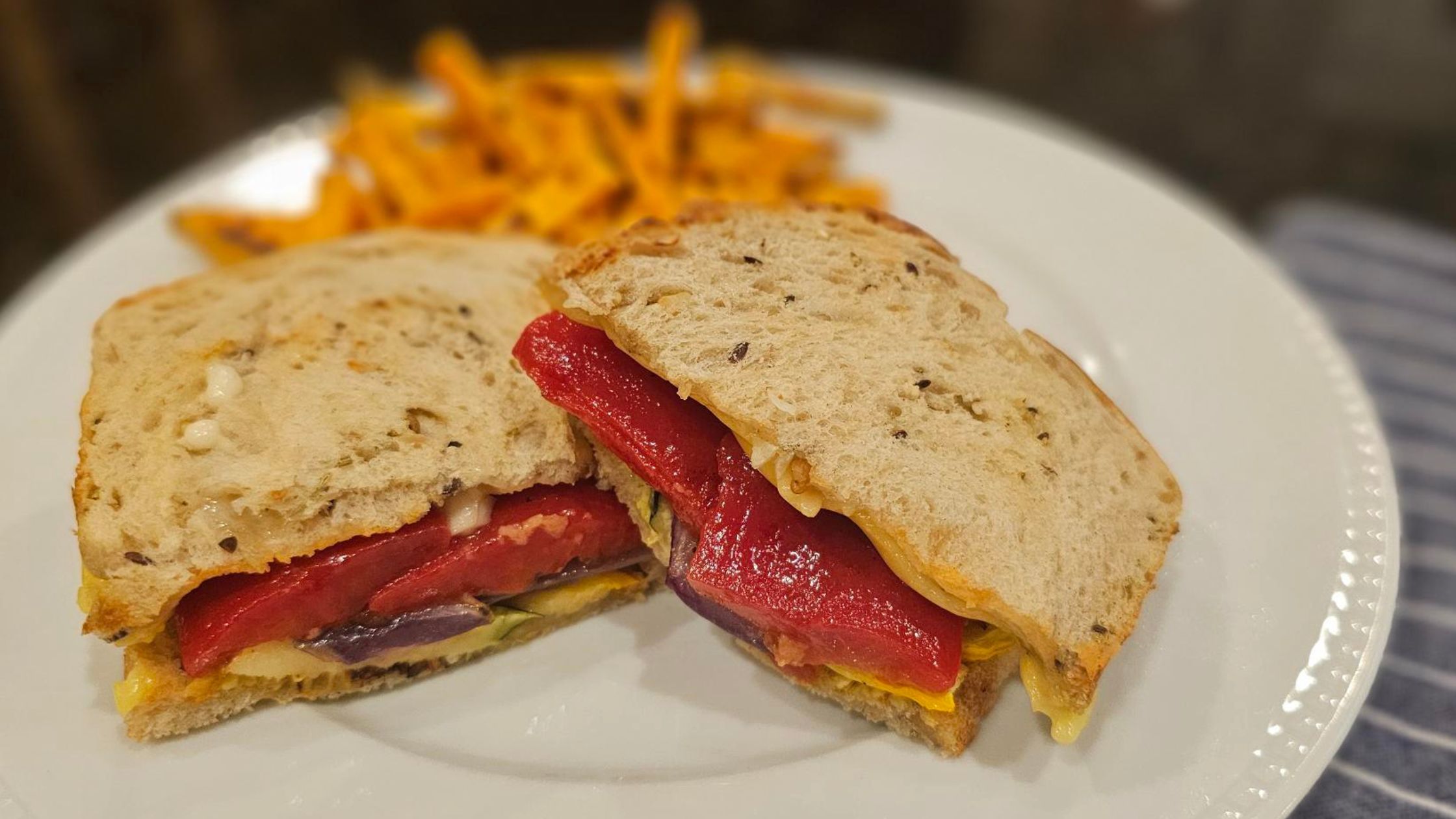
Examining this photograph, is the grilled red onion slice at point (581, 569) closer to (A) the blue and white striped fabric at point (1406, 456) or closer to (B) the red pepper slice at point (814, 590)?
(B) the red pepper slice at point (814, 590)

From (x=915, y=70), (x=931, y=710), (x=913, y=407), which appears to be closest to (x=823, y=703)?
(x=931, y=710)

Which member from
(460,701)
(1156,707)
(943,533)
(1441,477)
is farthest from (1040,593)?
(1441,477)

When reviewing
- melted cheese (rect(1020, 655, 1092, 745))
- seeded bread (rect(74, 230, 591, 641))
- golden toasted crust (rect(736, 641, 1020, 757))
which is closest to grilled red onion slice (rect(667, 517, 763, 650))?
golden toasted crust (rect(736, 641, 1020, 757))

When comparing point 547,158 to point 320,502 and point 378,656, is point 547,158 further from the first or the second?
point 378,656

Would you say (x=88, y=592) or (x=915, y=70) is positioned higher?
(x=915, y=70)

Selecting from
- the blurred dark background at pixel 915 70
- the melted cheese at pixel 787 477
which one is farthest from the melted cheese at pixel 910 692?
the blurred dark background at pixel 915 70

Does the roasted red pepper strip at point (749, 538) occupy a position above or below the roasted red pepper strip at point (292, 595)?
above

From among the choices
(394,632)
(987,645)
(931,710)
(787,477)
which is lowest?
(394,632)
